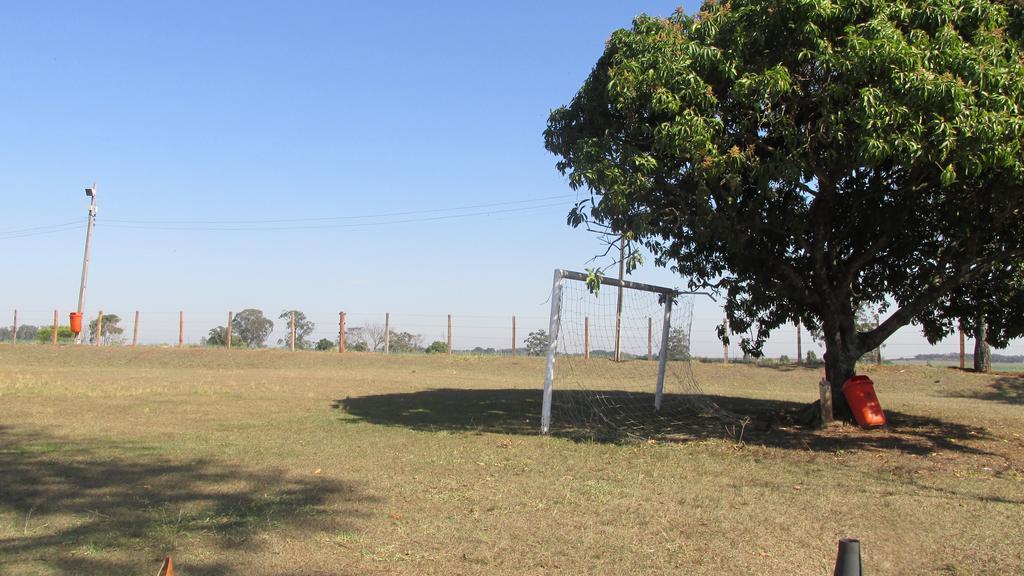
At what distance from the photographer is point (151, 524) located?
17.7 feet

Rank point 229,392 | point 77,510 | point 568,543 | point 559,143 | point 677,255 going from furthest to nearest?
point 229,392, point 677,255, point 559,143, point 77,510, point 568,543

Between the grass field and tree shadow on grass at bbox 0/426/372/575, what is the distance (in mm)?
26

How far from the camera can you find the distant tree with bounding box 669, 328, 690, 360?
14.7 metres

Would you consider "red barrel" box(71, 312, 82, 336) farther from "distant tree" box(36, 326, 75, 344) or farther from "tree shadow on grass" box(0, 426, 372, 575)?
"tree shadow on grass" box(0, 426, 372, 575)

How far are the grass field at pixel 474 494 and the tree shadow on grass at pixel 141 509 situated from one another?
26mm

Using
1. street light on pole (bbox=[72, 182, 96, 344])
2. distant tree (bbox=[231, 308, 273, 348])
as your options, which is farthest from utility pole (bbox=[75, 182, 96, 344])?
distant tree (bbox=[231, 308, 273, 348])

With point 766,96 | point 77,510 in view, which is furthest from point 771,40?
point 77,510

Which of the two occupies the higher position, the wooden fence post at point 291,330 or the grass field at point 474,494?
the wooden fence post at point 291,330

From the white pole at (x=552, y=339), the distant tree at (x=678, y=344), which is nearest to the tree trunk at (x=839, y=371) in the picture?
the distant tree at (x=678, y=344)

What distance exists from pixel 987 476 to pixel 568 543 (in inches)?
203

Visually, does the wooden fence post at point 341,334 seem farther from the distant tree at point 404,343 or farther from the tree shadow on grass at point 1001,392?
the tree shadow on grass at point 1001,392

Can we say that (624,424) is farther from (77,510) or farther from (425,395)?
(77,510)

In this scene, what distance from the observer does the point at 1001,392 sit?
830 inches

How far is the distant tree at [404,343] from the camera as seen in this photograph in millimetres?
35406
